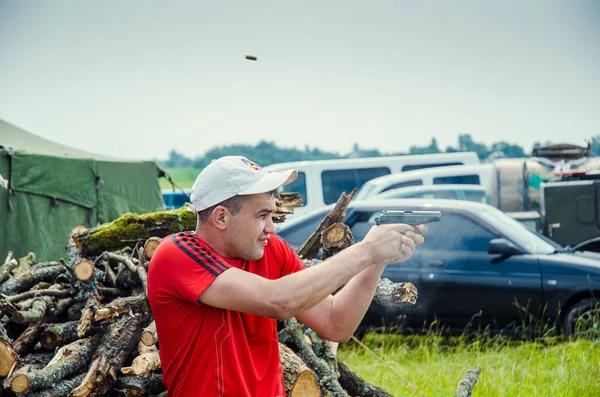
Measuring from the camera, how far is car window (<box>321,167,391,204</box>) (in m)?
17.6

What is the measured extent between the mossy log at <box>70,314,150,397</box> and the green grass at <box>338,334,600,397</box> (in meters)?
1.97

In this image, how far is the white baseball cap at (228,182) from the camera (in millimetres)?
2656

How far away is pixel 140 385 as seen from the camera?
422 cm

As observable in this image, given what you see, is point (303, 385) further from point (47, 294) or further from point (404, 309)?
point (404, 309)

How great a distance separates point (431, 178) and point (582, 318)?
7919 millimetres

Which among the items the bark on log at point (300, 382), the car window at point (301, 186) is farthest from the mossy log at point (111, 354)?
the car window at point (301, 186)

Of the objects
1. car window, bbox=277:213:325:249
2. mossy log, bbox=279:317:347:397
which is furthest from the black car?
mossy log, bbox=279:317:347:397

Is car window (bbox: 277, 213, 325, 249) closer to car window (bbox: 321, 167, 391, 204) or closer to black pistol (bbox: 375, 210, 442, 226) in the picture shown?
black pistol (bbox: 375, 210, 442, 226)

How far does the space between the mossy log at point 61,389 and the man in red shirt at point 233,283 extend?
1911 millimetres

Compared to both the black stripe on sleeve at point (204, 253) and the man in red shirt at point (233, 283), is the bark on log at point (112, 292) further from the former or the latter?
the black stripe on sleeve at point (204, 253)

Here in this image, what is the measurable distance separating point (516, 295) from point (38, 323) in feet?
15.9

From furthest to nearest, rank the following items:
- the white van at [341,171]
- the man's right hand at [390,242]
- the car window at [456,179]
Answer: the white van at [341,171] < the car window at [456,179] < the man's right hand at [390,242]

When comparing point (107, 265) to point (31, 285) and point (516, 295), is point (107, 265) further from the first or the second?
point (516, 295)

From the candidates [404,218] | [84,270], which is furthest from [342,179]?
[404,218]
